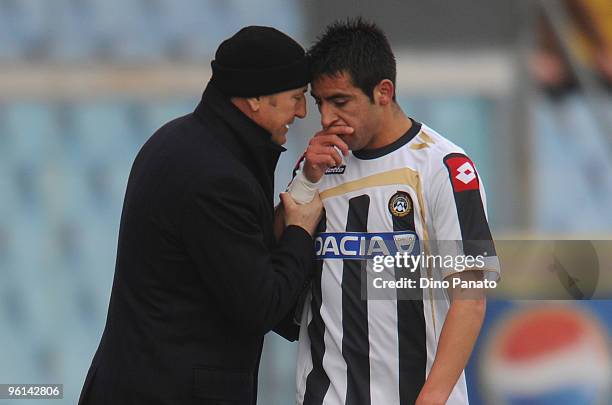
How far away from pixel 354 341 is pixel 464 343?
28 cm

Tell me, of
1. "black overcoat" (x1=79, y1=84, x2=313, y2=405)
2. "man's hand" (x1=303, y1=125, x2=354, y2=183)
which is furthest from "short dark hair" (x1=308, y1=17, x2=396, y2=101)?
"black overcoat" (x1=79, y1=84, x2=313, y2=405)

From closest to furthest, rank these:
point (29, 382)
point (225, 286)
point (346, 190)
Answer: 1. point (225, 286)
2. point (346, 190)
3. point (29, 382)

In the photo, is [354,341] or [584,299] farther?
[584,299]

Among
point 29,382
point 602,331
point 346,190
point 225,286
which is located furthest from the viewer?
point 29,382

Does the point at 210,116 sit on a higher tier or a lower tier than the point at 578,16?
lower

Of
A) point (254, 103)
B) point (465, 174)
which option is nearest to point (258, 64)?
point (254, 103)

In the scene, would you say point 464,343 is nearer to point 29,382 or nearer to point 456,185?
point 456,185

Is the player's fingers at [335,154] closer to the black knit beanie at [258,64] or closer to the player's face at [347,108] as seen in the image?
the player's face at [347,108]

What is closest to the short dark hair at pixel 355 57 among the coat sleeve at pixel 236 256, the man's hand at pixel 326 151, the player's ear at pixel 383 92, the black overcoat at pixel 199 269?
the player's ear at pixel 383 92

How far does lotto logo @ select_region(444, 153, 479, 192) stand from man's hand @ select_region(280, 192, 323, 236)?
339 millimetres

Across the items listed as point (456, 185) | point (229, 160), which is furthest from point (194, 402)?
point (456, 185)

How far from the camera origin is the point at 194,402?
2.57 metres

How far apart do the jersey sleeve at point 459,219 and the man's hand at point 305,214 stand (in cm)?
29

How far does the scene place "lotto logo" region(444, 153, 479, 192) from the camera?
253 centimetres
